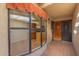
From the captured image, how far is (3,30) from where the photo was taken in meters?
1.49

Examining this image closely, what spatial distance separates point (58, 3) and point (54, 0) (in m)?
0.11

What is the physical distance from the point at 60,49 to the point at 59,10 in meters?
0.63

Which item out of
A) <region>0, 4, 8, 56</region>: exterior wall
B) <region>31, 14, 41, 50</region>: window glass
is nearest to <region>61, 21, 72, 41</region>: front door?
<region>31, 14, 41, 50</region>: window glass

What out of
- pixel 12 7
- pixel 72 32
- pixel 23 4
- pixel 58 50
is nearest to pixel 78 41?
pixel 72 32

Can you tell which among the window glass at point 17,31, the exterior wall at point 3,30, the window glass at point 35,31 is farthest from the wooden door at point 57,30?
the exterior wall at point 3,30

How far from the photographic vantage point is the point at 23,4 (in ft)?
5.23

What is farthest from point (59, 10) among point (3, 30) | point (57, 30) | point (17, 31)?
point (3, 30)

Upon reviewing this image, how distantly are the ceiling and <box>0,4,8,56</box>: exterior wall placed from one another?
53 centimetres

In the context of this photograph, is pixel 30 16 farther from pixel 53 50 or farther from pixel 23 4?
pixel 53 50

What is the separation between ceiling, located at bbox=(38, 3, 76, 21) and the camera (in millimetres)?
1611

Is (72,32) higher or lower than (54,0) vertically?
lower

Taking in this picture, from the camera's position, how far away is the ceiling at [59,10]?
1.61 m

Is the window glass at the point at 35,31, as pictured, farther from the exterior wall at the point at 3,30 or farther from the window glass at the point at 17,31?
the exterior wall at the point at 3,30

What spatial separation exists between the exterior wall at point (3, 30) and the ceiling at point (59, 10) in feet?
1.74
